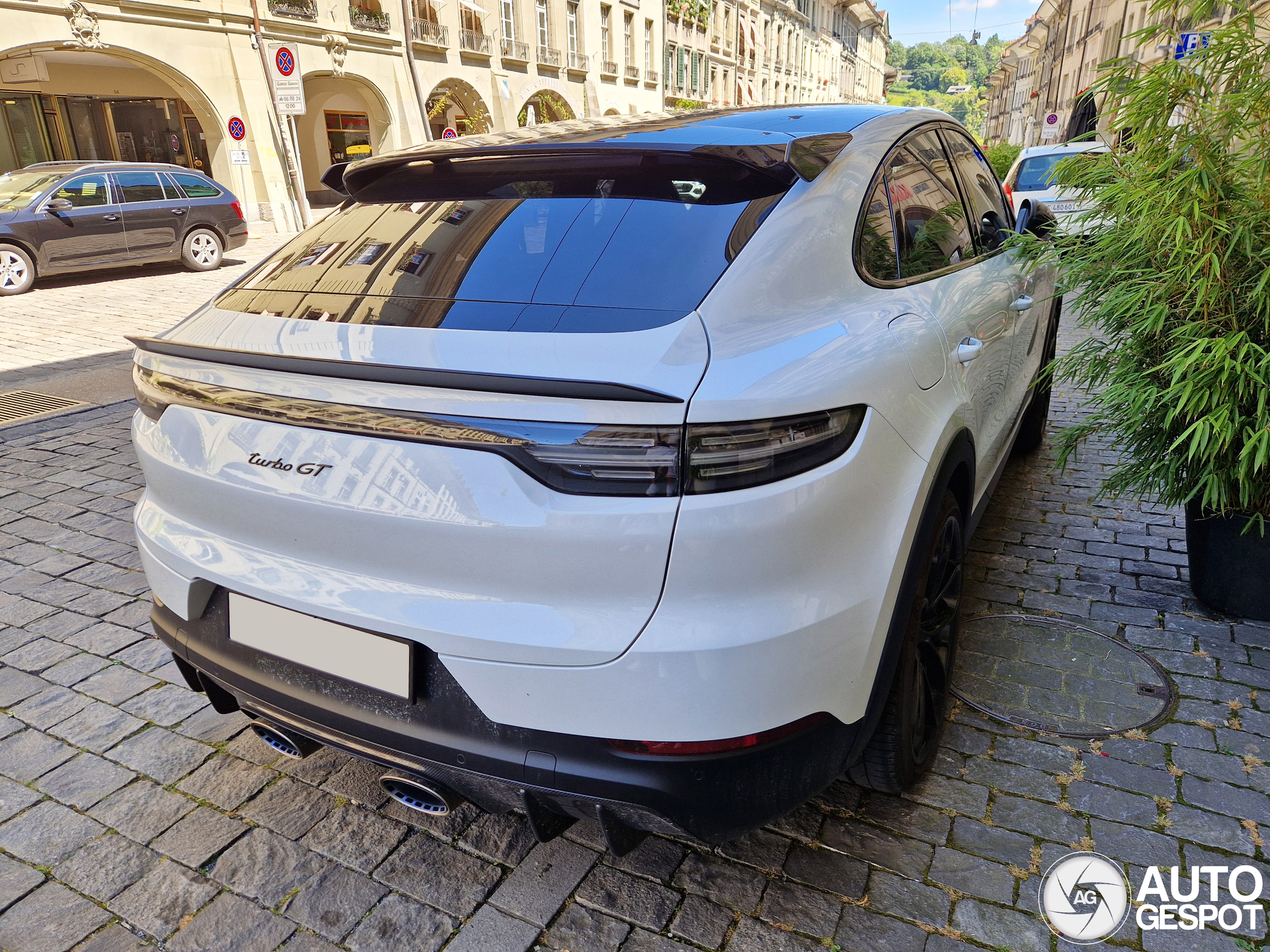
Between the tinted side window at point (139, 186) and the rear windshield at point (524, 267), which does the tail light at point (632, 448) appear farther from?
the tinted side window at point (139, 186)

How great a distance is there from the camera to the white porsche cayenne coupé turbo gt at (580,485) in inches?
61.7

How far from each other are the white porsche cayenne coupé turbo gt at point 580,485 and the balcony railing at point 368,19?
2762 centimetres

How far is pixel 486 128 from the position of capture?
31766mm

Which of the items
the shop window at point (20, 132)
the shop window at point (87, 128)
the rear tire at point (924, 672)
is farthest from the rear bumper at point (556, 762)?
the shop window at point (87, 128)

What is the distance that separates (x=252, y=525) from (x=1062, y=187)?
2790 mm

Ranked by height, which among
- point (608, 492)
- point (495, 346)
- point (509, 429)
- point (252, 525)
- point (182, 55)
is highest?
point (182, 55)

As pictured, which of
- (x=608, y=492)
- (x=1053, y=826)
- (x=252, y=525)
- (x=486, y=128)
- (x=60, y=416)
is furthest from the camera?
(x=486, y=128)

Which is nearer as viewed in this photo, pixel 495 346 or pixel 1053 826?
pixel 495 346

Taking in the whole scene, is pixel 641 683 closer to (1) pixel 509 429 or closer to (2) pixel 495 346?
(1) pixel 509 429

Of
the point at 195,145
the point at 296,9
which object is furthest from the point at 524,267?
the point at 195,145

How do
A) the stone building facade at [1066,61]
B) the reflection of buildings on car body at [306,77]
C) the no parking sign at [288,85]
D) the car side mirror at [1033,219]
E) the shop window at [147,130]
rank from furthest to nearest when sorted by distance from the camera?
the shop window at [147,130]
the reflection of buildings on car body at [306,77]
the no parking sign at [288,85]
the car side mirror at [1033,219]
the stone building facade at [1066,61]

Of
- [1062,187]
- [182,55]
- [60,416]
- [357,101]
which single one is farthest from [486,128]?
[1062,187]

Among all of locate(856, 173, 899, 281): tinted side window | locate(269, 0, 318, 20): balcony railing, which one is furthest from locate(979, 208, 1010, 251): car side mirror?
locate(269, 0, 318, 20): balcony railing

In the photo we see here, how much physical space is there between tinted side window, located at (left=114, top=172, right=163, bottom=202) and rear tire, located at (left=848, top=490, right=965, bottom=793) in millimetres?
13868
